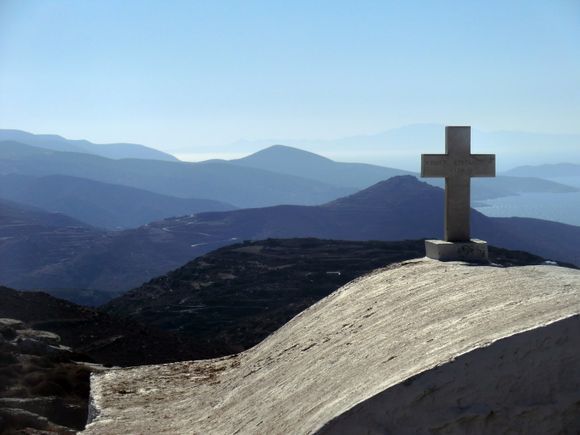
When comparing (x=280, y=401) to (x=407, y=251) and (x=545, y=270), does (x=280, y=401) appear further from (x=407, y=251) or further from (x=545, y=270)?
(x=407, y=251)

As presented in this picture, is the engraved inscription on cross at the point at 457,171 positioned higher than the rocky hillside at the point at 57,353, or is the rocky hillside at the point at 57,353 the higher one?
the engraved inscription on cross at the point at 457,171

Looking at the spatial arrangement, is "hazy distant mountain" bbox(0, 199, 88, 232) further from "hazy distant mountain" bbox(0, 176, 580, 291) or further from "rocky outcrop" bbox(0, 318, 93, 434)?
"rocky outcrop" bbox(0, 318, 93, 434)

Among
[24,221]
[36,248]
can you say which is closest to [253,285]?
[36,248]

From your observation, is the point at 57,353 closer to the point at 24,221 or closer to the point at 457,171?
the point at 457,171

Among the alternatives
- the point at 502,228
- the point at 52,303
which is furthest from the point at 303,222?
the point at 52,303

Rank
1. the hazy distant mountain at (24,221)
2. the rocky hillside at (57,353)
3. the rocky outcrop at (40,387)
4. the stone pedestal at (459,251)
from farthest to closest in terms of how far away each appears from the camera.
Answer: the hazy distant mountain at (24,221) → the rocky hillside at (57,353) → the rocky outcrop at (40,387) → the stone pedestal at (459,251)

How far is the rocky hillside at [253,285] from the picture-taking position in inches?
1284

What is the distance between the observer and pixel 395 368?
5074mm

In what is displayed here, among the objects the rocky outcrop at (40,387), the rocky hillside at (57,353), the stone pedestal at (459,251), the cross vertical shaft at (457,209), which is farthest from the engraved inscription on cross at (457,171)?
the rocky hillside at (57,353)

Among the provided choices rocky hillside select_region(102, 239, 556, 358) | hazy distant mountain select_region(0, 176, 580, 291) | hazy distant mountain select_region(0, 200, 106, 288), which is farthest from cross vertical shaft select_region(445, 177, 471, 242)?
hazy distant mountain select_region(0, 200, 106, 288)

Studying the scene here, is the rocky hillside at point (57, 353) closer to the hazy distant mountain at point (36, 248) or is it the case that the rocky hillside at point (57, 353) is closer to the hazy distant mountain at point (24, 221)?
the hazy distant mountain at point (36, 248)

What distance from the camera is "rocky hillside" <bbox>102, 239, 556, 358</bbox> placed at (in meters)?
32.6

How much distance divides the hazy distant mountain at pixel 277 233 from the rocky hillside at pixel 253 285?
102 feet

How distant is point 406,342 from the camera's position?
5602 millimetres
